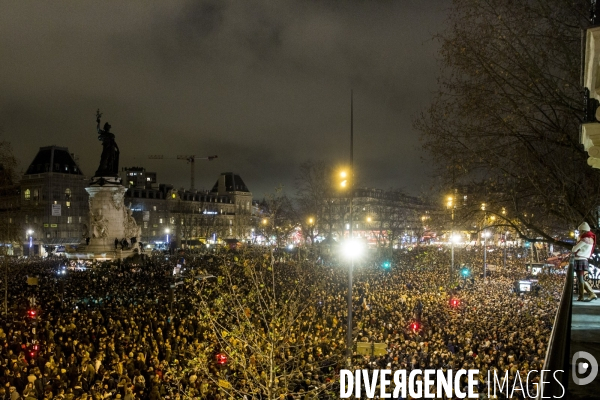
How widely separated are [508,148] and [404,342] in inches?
248

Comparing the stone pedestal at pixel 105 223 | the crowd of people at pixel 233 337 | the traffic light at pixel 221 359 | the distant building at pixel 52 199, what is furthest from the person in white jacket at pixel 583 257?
the distant building at pixel 52 199

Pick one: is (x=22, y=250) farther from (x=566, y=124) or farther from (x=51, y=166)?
(x=566, y=124)

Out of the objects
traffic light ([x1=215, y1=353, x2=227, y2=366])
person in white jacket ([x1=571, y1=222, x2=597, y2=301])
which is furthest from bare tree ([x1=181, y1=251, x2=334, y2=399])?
person in white jacket ([x1=571, y1=222, x2=597, y2=301])

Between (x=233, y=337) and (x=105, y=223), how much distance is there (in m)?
34.2

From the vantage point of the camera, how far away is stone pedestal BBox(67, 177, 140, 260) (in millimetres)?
42656

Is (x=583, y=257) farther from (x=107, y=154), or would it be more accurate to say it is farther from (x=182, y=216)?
(x=182, y=216)

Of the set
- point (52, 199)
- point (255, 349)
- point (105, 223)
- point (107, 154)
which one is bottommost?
point (255, 349)

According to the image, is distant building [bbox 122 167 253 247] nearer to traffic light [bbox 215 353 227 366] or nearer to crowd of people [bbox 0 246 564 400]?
crowd of people [bbox 0 246 564 400]

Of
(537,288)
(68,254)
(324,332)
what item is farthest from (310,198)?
(324,332)

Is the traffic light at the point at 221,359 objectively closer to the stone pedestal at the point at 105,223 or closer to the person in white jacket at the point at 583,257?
the person in white jacket at the point at 583,257

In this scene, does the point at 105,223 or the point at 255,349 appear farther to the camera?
the point at 105,223

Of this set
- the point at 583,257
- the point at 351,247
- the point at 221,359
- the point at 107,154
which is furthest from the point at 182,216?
the point at 583,257

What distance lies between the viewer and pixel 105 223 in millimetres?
43156

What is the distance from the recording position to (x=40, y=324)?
17.1 meters
